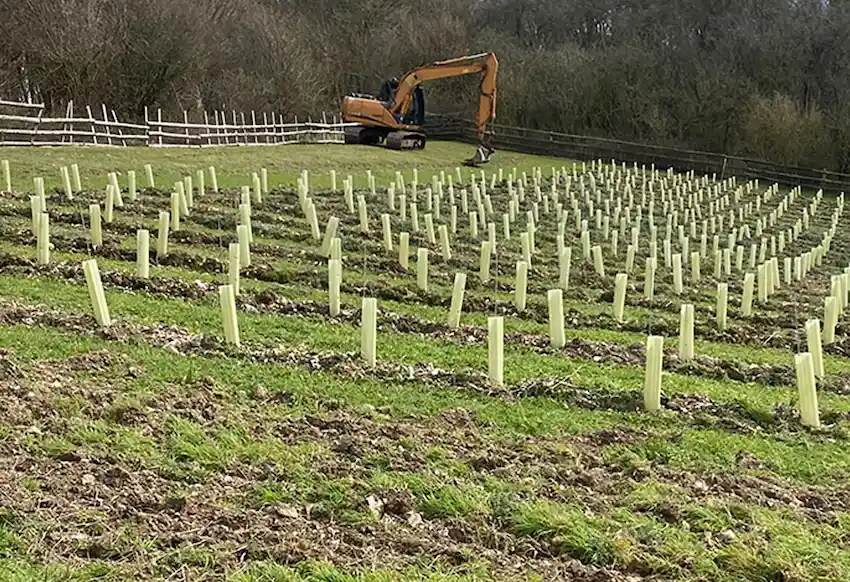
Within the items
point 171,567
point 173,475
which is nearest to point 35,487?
point 173,475

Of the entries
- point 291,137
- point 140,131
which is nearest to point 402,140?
point 291,137

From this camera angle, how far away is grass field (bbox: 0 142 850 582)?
15.7ft

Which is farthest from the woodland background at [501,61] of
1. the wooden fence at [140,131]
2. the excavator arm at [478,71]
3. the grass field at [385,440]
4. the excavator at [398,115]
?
the grass field at [385,440]

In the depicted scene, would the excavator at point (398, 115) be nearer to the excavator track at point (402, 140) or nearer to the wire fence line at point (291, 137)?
the excavator track at point (402, 140)

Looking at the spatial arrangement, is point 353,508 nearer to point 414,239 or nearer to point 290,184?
point 414,239

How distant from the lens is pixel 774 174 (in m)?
41.9

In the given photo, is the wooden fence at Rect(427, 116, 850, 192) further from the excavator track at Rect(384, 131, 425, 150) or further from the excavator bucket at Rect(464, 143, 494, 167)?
the excavator track at Rect(384, 131, 425, 150)

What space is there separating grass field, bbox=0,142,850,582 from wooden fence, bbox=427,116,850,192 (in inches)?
1242

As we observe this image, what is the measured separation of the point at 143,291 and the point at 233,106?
33.2m

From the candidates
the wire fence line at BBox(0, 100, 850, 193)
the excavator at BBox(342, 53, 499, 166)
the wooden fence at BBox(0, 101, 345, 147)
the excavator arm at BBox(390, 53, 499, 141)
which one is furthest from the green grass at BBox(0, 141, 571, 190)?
the excavator arm at BBox(390, 53, 499, 141)

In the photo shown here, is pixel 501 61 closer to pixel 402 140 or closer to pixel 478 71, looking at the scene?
pixel 402 140

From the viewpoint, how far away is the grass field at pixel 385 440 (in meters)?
4.78

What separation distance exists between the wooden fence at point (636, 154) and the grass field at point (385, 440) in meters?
31.6

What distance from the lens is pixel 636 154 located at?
4512 centimetres
